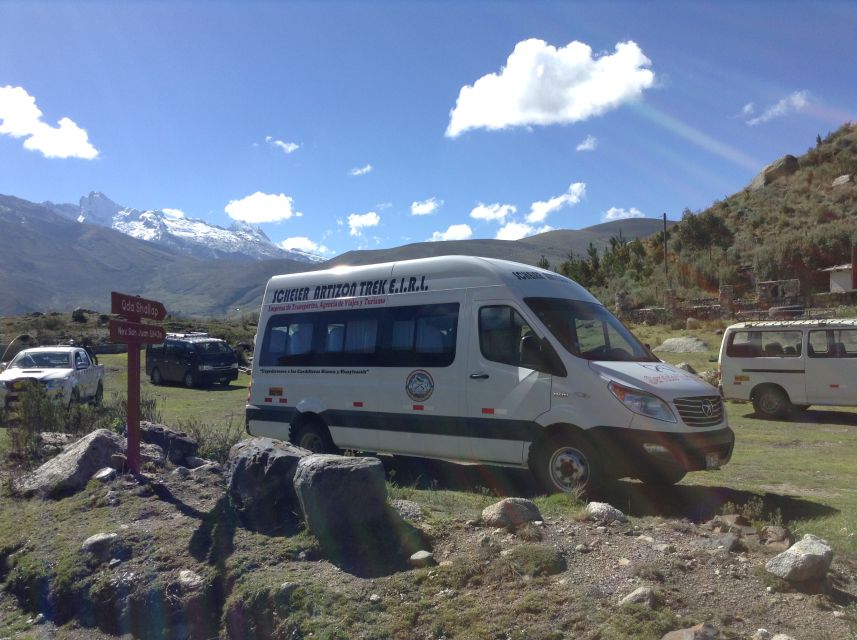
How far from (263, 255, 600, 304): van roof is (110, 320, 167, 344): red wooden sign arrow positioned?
262 centimetres

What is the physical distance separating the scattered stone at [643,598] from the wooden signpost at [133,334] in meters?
5.36

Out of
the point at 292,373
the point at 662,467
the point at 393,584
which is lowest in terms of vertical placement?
the point at 393,584

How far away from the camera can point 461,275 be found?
28.9ft

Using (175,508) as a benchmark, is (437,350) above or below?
above

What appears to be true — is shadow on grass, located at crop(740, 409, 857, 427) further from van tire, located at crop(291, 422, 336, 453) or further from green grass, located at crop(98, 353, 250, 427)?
green grass, located at crop(98, 353, 250, 427)

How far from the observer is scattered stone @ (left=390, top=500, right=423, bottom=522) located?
606 centimetres

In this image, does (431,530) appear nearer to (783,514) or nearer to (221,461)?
(783,514)

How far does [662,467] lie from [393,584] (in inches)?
136

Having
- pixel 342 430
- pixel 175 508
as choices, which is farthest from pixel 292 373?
pixel 175 508

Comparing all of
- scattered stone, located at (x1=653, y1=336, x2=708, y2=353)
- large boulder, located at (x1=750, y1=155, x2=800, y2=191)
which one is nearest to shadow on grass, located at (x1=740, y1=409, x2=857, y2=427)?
scattered stone, located at (x1=653, y1=336, x2=708, y2=353)

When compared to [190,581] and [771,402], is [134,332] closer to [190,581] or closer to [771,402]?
[190,581]

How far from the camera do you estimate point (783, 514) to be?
7.09 metres

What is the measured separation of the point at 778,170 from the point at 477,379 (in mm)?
61283

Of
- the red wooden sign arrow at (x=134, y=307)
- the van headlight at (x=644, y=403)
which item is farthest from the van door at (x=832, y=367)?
the red wooden sign arrow at (x=134, y=307)
